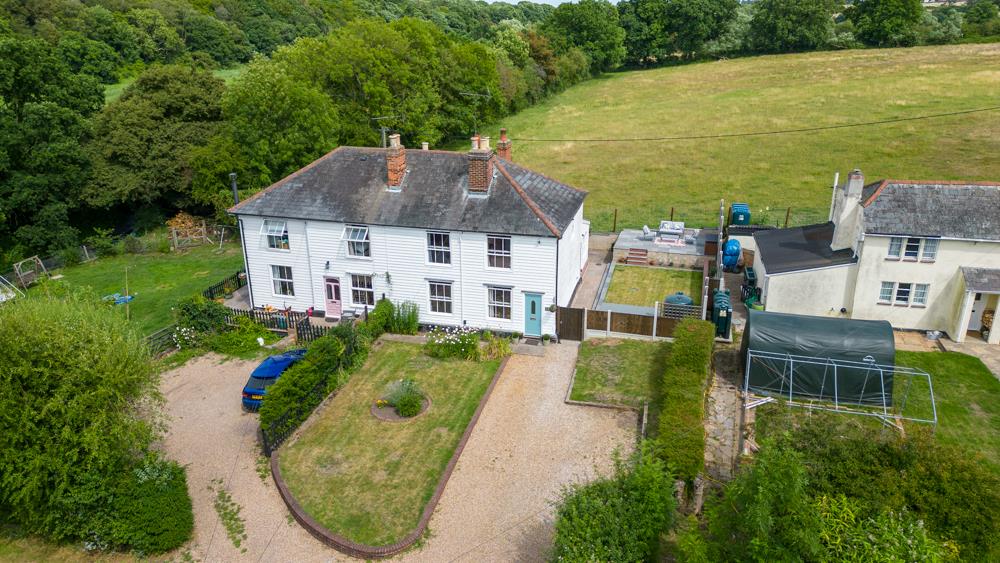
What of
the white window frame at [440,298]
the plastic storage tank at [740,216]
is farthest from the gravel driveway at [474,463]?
the plastic storage tank at [740,216]

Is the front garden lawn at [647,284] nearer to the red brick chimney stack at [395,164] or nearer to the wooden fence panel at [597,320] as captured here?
the wooden fence panel at [597,320]

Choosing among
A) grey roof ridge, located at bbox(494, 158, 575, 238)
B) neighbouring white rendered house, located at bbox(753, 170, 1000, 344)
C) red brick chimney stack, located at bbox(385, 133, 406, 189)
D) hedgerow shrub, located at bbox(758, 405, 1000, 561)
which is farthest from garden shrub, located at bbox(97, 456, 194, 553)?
neighbouring white rendered house, located at bbox(753, 170, 1000, 344)

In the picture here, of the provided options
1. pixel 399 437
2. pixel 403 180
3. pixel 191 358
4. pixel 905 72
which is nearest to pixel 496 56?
pixel 905 72

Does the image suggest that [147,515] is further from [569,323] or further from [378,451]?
[569,323]

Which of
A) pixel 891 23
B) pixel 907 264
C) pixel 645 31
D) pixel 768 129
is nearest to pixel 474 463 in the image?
pixel 907 264

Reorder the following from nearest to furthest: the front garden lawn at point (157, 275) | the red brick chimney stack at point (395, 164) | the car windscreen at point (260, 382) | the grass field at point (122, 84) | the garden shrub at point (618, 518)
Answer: the garden shrub at point (618, 518), the car windscreen at point (260, 382), the red brick chimney stack at point (395, 164), the front garden lawn at point (157, 275), the grass field at point (122, 84)

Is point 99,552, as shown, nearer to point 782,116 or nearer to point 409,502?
point 409,502
